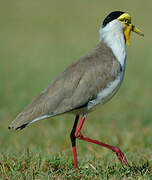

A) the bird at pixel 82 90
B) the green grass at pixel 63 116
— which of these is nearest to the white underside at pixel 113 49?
the bird at pixel 82 90

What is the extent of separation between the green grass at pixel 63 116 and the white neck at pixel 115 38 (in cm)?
137

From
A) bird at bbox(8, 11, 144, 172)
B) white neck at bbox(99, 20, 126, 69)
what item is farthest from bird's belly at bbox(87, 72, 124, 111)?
white neck at bbox(99, 20, 126, 69)

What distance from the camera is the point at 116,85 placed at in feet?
16.1

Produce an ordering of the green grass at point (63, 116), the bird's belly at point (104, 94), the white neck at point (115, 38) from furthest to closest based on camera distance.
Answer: the white neck at point (115, 38) → the bird's belly at point (104, 94) → the green grass at point (63, 116)

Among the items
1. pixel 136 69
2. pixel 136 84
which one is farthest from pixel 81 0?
pixel 136 84

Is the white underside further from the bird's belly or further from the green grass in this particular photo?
the green grass

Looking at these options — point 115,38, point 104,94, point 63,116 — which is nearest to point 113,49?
point 115,38

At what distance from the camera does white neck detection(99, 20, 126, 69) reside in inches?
203

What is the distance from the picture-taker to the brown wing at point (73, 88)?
471cm

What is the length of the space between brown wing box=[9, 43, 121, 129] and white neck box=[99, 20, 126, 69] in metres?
0.16

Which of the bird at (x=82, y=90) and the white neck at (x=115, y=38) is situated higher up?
the white neck at (x=115, y=38)

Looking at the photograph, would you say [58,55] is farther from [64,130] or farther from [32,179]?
[32,179]

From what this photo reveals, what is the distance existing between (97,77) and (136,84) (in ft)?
21.6

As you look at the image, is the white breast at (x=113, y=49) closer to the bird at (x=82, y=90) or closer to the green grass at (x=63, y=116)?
the bird at (x=82, y=90)
